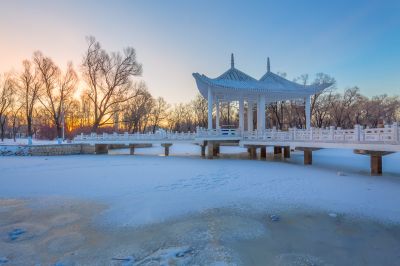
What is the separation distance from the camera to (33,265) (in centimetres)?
375

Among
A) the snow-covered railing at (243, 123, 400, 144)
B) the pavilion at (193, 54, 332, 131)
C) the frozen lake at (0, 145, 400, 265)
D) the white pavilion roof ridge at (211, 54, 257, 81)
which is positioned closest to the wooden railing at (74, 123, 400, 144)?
the snow-covered railing at (243, 123, 400, 144)

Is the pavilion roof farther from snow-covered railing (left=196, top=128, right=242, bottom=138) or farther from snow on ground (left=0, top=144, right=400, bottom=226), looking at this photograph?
snow on ground (left=0, top=144, right=400, bottom=226)

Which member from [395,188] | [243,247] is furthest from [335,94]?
[243,247]

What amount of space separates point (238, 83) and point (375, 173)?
1158 centimetres

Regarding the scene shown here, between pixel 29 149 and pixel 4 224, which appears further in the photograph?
pixel 29 149

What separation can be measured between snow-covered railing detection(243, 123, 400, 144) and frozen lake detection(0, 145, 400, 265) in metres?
1.77

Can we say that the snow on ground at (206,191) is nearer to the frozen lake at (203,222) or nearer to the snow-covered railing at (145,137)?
the frozen lake at (203,222)

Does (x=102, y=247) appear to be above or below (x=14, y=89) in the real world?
below

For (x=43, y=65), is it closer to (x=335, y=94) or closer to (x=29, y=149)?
(x=29, y=149)

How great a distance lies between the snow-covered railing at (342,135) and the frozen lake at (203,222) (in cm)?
177

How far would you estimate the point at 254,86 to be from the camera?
64.6 ft

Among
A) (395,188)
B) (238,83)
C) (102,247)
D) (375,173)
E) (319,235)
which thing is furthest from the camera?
(238,83)

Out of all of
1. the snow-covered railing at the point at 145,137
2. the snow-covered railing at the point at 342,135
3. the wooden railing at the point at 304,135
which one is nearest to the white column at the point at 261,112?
the wooden railing at the point at 304,135

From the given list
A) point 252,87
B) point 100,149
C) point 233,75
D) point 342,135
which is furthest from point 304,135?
point 100,149
